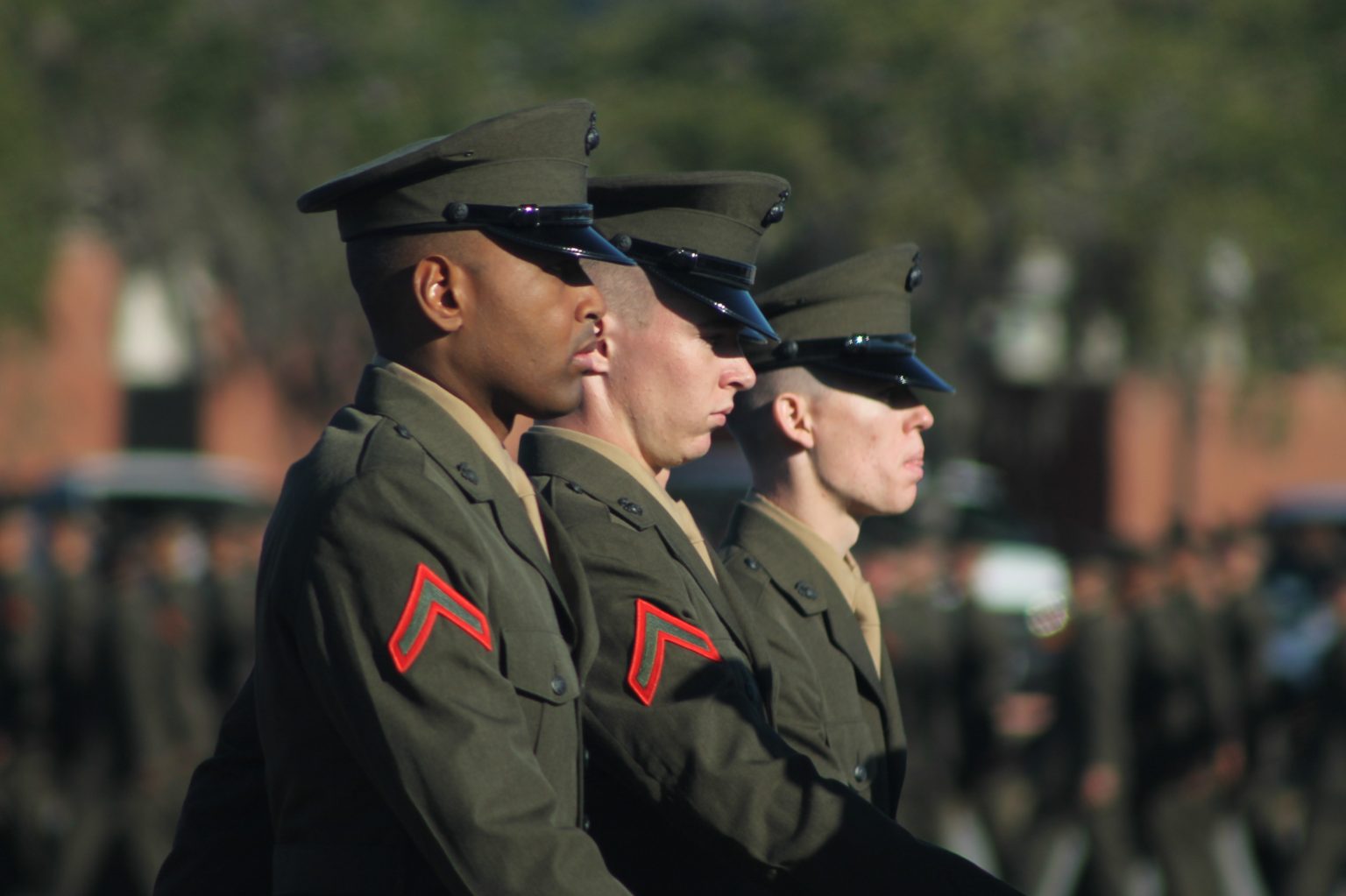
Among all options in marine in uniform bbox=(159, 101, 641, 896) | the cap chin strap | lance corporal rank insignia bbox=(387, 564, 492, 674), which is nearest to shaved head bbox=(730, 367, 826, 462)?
marine in uniform bbox=(159, 101, 641, 896)

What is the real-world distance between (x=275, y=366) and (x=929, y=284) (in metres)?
7.23

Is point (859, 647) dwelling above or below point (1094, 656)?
above

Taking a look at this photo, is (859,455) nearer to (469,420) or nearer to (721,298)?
(721,298)

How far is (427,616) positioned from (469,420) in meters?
0.40

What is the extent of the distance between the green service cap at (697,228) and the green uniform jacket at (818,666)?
52cm

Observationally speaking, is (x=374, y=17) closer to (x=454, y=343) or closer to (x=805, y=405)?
(x=805, y=405)

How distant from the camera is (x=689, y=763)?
116 inches

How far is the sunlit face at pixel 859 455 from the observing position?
414cm

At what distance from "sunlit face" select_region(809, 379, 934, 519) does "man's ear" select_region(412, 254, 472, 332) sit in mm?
1529

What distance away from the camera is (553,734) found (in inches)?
Answer: 103

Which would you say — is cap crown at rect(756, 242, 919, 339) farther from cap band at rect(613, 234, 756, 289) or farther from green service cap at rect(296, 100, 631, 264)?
green service cap at rect(296, 100, 631, 264)

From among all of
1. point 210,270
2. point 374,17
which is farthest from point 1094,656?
point 210,270

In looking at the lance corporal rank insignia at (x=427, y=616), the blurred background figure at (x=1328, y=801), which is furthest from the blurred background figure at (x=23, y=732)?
the lance corporal rank insignia at (x=427, y=616)

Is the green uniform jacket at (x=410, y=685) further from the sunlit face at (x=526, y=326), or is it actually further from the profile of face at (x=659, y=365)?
the profile of face at (x=659, y=365)
